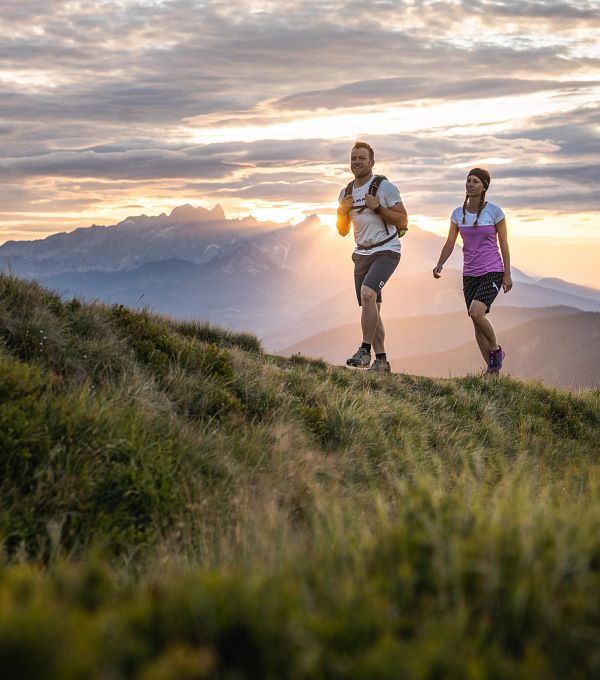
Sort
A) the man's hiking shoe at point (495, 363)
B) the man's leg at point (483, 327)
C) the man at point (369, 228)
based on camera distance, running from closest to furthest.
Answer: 1. the man at point (369, 228)
2. the man's leg at point (483, 327)
3. the man's hiking shoe at point (495, 363)

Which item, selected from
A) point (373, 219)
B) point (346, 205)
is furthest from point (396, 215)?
point (346, 205)

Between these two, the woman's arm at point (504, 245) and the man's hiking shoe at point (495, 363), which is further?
the man's hiking shoe at point (495, 363)

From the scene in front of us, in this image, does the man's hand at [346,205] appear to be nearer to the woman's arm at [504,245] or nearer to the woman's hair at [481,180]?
the woman's hair at [481,180]

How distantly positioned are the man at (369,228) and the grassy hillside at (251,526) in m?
2.55

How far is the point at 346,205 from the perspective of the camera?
11406mm

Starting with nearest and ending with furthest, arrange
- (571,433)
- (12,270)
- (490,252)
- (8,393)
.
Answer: (8,393)
(12,270)
(571,433)
(490,252)

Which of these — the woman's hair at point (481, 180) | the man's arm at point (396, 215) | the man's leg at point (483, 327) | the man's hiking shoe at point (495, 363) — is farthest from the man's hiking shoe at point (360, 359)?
the woman's hair at point (481, 180)

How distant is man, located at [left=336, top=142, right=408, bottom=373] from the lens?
11.2 metres

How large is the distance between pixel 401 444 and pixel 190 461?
2.85m

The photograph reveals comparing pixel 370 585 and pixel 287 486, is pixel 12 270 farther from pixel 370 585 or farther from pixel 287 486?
pixel 370 585

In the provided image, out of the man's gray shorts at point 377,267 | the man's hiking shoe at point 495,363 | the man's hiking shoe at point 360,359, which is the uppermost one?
the man's gray shorts at point 377,267

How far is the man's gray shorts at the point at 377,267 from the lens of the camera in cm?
1141

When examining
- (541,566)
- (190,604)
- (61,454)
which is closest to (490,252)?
(61,454)

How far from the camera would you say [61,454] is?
15.1ft
